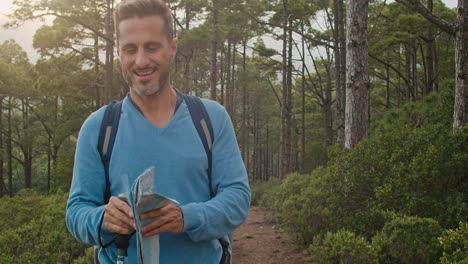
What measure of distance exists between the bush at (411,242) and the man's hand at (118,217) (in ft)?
13.9

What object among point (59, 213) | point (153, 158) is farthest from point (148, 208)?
point (59, 213)

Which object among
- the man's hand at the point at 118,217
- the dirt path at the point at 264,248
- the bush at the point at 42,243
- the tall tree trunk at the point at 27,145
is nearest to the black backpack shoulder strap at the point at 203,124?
the man's hand at the point at 118,217

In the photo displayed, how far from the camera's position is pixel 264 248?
894 centimetres

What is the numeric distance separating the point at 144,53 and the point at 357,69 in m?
7.23

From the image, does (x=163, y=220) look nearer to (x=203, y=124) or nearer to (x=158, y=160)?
(x=158, y=160)

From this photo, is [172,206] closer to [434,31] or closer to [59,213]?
[59,213]

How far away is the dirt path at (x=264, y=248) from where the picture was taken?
7816 millimetres

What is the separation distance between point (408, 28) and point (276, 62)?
10.6 metres

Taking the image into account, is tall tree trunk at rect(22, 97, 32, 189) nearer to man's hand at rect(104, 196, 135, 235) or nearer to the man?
the man

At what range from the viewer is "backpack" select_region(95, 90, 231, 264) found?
4.91ft

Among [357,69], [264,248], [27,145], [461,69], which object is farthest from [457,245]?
[27,145]

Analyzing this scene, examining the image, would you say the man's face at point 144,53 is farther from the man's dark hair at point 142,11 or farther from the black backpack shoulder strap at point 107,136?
the black backpack shoulder strap at point 107,136

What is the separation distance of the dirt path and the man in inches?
237

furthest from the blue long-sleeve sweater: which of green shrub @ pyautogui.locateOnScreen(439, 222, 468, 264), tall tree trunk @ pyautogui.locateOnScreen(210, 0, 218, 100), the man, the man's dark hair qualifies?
tall tree trunk @ pyautogui.locateOnScreen(210, 0, 218, 100)
